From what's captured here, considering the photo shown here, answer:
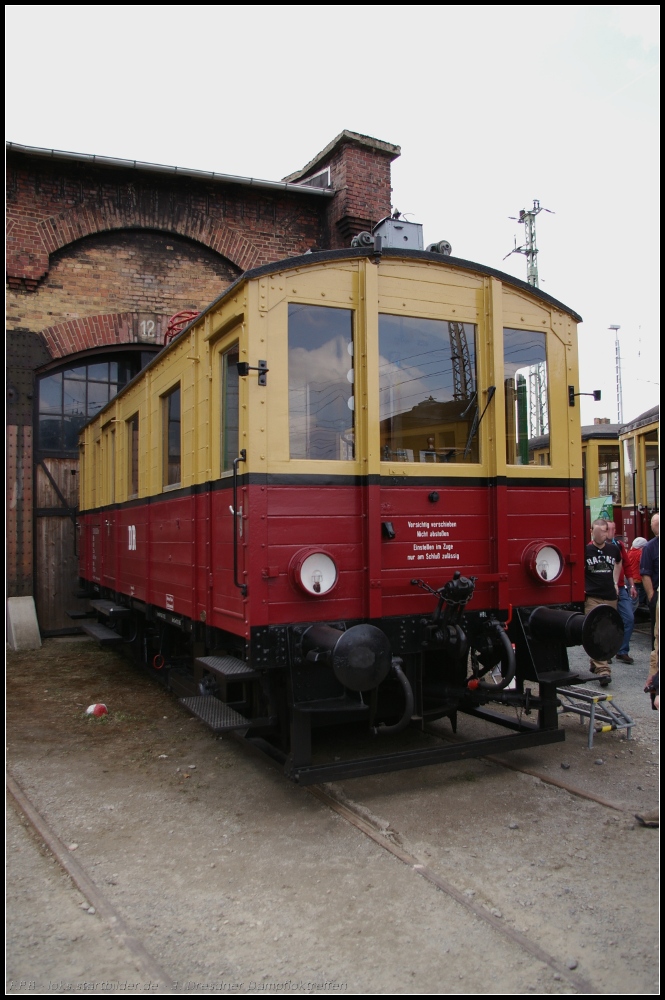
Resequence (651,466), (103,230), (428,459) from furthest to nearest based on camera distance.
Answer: (651,466) < (103,230) < (428,459)

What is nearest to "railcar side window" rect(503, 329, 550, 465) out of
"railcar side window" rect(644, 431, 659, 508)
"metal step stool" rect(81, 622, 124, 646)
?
"metal step stool" rect(81, 622, 124, 646)

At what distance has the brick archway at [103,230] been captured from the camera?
1201 cm

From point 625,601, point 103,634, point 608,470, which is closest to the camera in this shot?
point 625,601

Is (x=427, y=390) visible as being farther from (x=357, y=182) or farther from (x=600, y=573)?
(x=357, y=182)

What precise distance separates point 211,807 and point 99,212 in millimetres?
10604

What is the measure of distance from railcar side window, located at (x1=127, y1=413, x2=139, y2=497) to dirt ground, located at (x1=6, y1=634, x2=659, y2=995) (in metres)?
2.86

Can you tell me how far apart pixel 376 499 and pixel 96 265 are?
9688 mm

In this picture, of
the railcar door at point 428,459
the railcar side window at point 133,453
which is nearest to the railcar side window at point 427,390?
the railcar door at point 428,459

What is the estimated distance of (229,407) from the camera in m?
5.27

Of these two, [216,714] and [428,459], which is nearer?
[216,714]

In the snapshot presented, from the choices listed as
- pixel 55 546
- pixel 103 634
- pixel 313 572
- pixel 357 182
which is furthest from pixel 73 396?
pixel 313 572

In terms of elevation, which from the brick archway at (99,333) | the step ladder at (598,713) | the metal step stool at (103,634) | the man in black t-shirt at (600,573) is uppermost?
the brick archway at (99,333)

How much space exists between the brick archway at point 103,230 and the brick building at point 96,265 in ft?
0.06

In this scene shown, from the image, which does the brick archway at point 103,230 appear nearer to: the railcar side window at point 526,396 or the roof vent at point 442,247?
the roof vent at point 442,247
